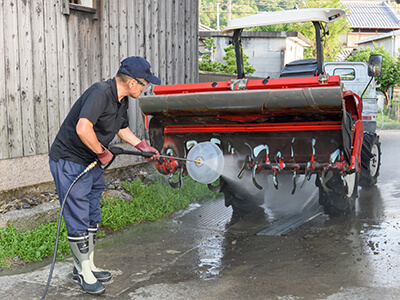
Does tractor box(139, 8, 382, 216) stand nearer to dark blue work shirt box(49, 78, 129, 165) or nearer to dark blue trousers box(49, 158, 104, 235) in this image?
dark blue work shirt box(49, 78, 129, 165)

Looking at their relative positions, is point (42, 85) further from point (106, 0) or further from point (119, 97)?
point (119, 97)

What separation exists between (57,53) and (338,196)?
4024 mm

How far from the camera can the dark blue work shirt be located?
384 centimetres

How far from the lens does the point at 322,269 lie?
14.3ft

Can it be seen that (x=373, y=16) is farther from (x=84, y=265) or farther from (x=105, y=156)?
(x=84, y=265)

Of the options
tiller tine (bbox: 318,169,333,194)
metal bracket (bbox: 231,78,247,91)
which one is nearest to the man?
metal bracket (bbox: 231,78,247,91)

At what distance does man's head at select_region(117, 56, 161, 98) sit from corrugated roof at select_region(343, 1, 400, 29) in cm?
4314

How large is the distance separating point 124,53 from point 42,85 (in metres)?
1.78

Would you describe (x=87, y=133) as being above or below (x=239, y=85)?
below

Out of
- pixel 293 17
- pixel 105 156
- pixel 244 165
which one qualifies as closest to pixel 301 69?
pixel 293 17

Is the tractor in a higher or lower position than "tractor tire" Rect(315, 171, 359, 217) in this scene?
higher

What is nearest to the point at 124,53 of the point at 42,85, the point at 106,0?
the point at 106,0

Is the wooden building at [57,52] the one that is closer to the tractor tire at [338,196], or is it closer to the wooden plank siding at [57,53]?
the wooden plank siding at [57,53]

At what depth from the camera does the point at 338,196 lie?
19.7 feet
